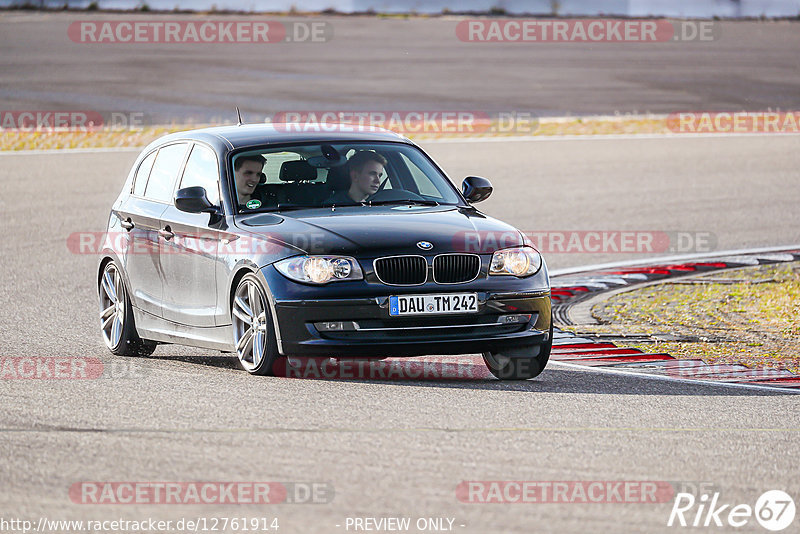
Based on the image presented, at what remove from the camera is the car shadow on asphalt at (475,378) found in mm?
9438

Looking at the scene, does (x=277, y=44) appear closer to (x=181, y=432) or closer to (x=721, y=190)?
(x=721, y=190)

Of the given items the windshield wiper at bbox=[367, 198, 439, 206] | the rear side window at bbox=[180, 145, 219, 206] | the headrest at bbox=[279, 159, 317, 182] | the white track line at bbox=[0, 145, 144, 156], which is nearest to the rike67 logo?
the windshield wiper at bbox=[367, 198, 439, 206]

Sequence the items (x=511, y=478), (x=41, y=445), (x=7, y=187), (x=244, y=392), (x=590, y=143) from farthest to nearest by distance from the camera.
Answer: (x=590, y=143)
(x=7, y=187)
(x=244, y=392)
(x=41, y=445)
(x=511, y=478)

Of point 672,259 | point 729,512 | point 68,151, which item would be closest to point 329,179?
point 729,512

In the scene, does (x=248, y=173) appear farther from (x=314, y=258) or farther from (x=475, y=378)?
(x=475, y=378)

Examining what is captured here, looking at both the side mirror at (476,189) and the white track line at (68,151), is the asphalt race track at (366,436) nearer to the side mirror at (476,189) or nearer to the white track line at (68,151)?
the side mirror at (476,189)

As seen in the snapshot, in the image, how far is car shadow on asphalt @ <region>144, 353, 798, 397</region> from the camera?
9438 millimetres

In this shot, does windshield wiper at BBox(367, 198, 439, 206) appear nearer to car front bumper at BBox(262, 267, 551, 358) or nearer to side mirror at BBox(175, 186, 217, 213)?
side mirror at BBox(175, 186, 217, 213)

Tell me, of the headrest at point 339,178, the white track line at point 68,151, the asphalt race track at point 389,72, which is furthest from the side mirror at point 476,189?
the asphalt race track at point 389,72

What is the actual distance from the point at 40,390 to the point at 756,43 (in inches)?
1879

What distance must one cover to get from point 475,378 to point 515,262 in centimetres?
85

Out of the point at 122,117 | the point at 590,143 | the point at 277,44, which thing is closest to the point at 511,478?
the point at 590,143

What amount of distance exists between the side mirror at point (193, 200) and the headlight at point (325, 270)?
3.73 ft

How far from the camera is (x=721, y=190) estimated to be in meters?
23.3
